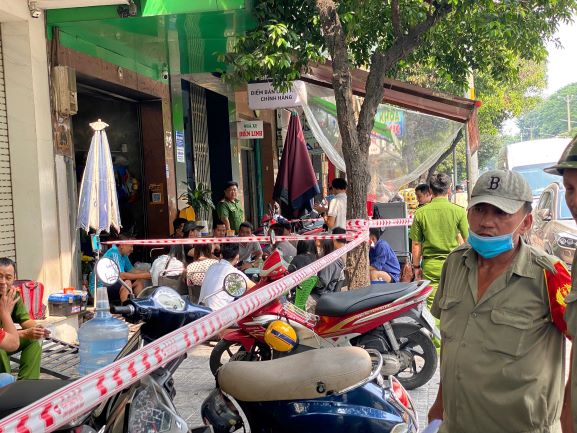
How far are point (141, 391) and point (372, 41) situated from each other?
851 centimetres

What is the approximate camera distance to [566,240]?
37.8ft

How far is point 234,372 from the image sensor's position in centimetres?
343

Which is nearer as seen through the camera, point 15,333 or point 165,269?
point 15,333

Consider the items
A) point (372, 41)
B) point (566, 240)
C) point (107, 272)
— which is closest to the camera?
point (107, 272)

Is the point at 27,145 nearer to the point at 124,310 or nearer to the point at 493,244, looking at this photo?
the point at 124,310

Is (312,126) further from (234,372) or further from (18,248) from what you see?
(234,372)

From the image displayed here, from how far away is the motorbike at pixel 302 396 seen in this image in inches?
133

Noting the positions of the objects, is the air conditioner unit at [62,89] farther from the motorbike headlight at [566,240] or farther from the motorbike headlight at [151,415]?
the motorbike headlight at [566,240]

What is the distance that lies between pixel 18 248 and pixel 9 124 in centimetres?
141

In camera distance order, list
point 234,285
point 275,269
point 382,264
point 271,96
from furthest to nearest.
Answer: point 271,96 < point 382,264 < point 275,269 < point 234,285

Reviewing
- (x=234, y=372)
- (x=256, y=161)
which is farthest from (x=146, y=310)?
(x=256, y=161)

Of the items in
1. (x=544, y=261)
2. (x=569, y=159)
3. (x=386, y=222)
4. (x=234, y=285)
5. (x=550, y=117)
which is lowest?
(x=234, y=285)

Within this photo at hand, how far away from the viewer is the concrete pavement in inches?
227

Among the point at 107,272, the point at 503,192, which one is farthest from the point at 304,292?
the point at 503,192
